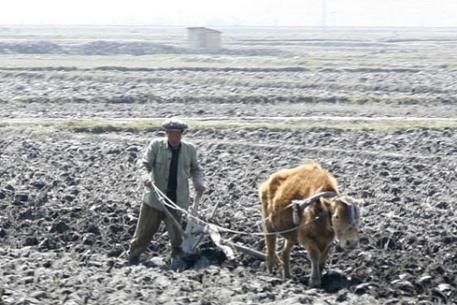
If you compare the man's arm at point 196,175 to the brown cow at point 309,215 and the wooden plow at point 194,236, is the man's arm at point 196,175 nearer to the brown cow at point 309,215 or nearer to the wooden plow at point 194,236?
the wooden plow at point 194,236

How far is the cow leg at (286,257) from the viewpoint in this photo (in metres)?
14.5

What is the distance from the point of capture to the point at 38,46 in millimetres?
85562

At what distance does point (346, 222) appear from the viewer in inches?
533

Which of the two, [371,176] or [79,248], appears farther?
[371,176]

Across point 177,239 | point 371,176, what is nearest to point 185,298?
point 177,239

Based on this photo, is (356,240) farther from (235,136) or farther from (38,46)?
(38,46)

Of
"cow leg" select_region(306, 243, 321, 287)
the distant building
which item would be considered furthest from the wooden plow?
the distant building

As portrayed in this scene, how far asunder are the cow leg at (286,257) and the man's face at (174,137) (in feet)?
5.98

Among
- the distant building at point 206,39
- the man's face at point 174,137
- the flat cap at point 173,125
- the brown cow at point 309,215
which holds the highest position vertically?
the flat cap at point 173,125

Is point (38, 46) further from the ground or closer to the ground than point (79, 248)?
closer to the ground

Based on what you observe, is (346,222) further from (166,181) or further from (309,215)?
(166,181)

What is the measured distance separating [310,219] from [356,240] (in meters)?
0.65

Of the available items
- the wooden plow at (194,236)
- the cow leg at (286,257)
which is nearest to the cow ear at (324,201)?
the cow leg at (286,257)

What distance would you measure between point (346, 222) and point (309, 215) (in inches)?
25.1
